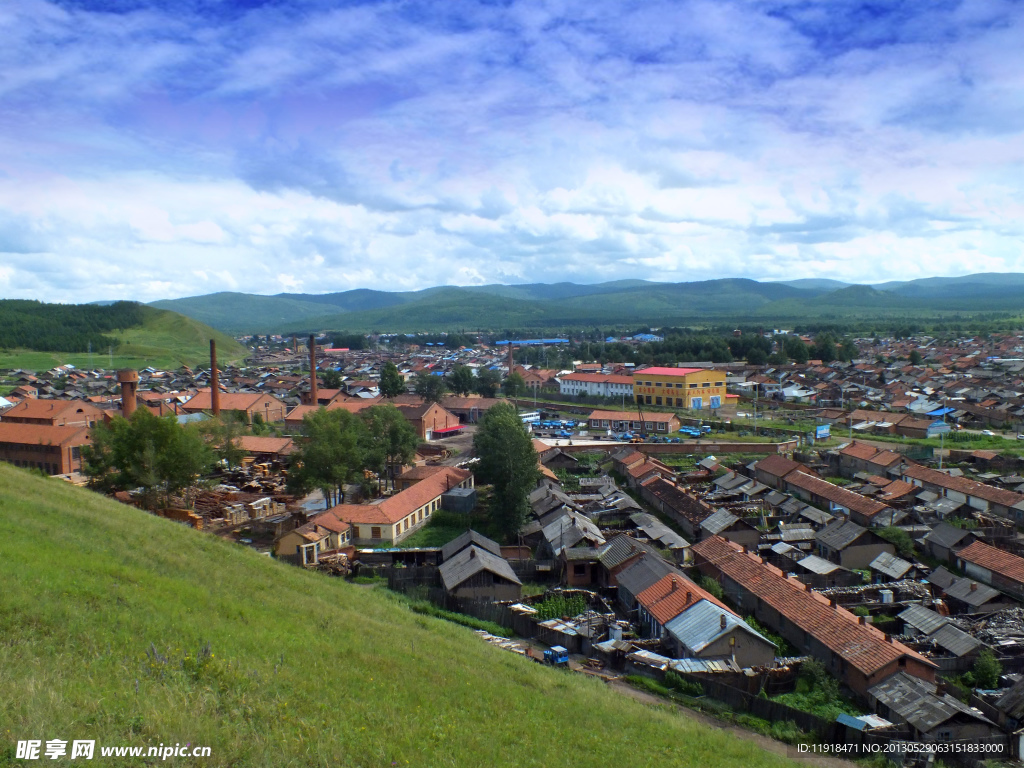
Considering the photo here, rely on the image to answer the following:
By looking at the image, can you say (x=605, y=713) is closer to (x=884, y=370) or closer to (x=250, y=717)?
(x=250, y=717)

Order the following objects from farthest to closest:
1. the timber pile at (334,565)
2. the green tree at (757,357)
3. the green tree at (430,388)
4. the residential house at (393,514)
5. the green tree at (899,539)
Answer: the green tree at (757,357) → the green tree at (430,388) → the residential house at (393,514) → the green tree at (899,539) → the timber pile at (334,565)

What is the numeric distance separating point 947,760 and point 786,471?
67.6 feet

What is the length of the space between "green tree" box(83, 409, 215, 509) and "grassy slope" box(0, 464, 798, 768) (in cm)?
1001

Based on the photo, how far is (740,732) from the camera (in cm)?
1213

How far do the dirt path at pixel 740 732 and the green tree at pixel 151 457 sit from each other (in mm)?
17528

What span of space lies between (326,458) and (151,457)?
5717 mm

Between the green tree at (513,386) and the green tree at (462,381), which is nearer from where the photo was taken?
the green tree at (462,381)

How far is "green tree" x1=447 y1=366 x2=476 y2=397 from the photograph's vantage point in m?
57.6

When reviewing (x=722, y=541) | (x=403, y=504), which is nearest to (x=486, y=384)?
(x=403, y=504)

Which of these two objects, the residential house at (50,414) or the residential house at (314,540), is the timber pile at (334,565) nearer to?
the residential house at (314,540)

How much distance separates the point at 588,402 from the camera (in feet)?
195

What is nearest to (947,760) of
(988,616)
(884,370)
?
(988,616)

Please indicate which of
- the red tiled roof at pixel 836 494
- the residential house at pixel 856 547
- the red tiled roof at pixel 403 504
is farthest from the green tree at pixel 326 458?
the red tiled roof at pixel 836 494

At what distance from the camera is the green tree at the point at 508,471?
958 inches
